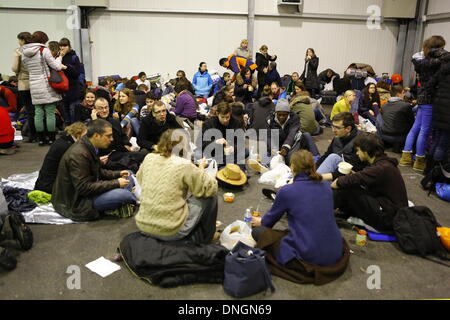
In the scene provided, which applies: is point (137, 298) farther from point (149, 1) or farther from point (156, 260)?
point (149, 1)

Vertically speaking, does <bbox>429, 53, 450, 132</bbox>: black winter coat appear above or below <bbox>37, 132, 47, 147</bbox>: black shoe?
above

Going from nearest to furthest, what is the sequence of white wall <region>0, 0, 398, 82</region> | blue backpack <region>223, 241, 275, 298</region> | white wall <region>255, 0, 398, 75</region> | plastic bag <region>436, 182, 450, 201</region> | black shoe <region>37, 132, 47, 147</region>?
blue backpack <region>223, 241, 275, 298</region> < plastic bag <region>436, 182, 450, 201</region> < black shoe <region>37, 132, 47, 147</region> < white wall <region>0, 0, 398, 82</region> < white wall <region>255, 0, 398, 75</region>

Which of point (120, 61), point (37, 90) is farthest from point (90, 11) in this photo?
point (37, 90)

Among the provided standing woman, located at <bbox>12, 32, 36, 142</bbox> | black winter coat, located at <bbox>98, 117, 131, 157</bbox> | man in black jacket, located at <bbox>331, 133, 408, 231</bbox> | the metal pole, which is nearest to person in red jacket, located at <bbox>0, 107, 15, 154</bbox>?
standing woman, located at <bbox>12, 32, 36, 142</bbox>

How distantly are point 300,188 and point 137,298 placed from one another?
1324 mm

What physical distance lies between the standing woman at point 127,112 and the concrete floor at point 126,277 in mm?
2066

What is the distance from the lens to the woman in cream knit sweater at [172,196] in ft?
9.41

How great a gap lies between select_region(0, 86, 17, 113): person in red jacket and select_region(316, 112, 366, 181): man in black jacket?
6.03m

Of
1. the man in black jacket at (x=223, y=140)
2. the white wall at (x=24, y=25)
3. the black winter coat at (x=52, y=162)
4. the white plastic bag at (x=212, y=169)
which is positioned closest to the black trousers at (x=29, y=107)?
the black winter coat at (x=52, y=162)

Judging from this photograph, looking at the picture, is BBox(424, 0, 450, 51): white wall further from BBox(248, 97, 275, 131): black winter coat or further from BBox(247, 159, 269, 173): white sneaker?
BBox(247, 159, 269, 173): white sneaker

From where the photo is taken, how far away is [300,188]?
2.77 m

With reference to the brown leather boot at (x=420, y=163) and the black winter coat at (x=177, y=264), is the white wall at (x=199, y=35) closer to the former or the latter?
the brown leather boot at (x=420, y=163)

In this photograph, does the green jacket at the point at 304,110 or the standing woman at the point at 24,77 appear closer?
the standing woman at the point at 24,77

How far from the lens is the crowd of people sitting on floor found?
2.86 meters
